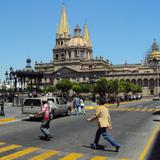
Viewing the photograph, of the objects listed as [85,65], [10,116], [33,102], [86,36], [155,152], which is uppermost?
[86,36]

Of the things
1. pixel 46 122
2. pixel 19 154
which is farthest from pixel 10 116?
pixel 19 154

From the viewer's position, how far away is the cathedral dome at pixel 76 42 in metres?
151

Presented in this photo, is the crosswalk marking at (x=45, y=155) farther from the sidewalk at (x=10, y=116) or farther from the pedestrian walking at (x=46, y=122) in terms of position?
the sidewalk at (x=10, y=116)

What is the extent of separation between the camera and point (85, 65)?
153 m

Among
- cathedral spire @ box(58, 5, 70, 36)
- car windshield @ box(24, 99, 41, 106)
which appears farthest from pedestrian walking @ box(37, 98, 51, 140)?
cathedral spire @ box(58, 5, 70, 36)

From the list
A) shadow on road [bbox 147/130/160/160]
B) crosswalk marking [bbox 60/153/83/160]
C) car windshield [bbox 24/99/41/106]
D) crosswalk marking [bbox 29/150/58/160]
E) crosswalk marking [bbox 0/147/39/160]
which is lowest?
shadow on road [bbox 147/130/160/160]

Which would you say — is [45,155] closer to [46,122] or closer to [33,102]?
[46,122]

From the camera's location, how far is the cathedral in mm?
144462

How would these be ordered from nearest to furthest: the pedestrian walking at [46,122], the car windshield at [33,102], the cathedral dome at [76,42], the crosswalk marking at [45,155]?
the crosswalk marking at [45,155], the pedestrian walking at [46,122], the car windshield at [33,102], the cathedral dome at [76,42]

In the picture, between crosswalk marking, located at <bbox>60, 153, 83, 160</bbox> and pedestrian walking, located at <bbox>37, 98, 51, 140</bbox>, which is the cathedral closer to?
pedestrian walking, located at <bbox>37, 98, 51, 140</bbox>

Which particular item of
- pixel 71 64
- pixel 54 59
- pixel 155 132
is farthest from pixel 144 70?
pixel 155 132

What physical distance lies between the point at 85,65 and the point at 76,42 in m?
10.9

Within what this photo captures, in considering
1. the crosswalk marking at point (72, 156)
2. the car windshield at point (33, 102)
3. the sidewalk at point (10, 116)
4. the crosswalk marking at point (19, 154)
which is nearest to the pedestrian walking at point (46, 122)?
the crosswalk marking at point (19, 154)

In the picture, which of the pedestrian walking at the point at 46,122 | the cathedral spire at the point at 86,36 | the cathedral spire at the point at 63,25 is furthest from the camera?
the cathedral spire at the point at 86,36
